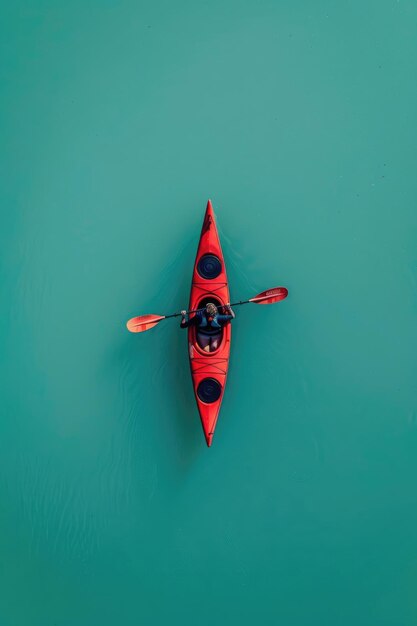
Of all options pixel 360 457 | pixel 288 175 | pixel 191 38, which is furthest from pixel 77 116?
pixel 360 457

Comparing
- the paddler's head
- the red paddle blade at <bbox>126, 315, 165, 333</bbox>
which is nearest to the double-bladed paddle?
the red paddle blade at <bbox>126, 315, 165, 333</bbox>

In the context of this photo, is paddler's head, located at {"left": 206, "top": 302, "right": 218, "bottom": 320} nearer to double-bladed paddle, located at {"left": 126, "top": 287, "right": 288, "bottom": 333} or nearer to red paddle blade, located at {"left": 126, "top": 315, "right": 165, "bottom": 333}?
double-bladed paddle, located at {"left": 126, "top": 287, "right": 288, "bottom": 333}

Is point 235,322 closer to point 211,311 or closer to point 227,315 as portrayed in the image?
point 227,315

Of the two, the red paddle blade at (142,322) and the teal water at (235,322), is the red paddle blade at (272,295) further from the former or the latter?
the red paddle blade at (142,322)

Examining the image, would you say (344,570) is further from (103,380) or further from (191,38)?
(191,38)

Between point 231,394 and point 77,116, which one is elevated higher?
point 77,116

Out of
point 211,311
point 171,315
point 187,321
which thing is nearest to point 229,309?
point 211,311

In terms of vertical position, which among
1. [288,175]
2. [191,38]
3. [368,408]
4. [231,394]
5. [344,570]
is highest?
[191,38]
